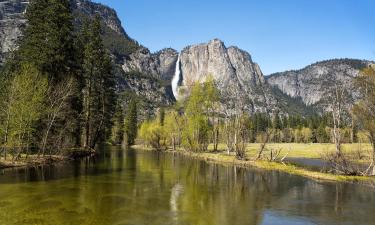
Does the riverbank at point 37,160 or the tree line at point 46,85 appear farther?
the tree line at point 46,85

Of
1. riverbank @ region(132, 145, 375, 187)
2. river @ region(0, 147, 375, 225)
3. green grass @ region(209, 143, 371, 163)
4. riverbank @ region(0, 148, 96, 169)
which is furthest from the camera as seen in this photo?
green grass @ region(209, 143, 371, 163)

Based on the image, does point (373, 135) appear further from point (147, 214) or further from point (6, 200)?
point (6, 200)

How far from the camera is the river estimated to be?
1983 cm

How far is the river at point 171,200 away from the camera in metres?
19.8

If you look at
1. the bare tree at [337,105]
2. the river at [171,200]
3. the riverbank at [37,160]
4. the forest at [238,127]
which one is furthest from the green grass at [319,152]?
the riverbank at [37,160]

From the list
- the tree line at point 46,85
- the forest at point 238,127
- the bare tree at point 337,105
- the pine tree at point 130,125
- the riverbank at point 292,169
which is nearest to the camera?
the riverbank at point 292,169

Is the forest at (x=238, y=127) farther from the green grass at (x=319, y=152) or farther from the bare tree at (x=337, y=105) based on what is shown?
the green grass at (x=319, y=152)

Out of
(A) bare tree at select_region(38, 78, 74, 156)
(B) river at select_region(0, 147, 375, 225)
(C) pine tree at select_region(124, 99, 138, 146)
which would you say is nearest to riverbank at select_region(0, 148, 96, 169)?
(A) bare tree at select_region(38, 78, 74, 156)

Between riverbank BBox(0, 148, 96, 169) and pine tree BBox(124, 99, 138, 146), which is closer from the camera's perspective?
riverbank BBox(0, 148, 96, 169)

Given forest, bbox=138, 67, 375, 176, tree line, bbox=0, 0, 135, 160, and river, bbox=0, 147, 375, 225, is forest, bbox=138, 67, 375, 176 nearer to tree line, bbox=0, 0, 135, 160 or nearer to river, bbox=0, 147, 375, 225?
river, bbox=0, 147, 375, 225

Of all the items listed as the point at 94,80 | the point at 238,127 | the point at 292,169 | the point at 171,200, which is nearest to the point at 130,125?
the point at 94,80

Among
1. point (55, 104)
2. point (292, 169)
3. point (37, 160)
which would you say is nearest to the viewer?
point (37, 160)

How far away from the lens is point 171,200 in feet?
82.6

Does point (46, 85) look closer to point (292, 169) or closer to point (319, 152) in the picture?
point (292, 169)
